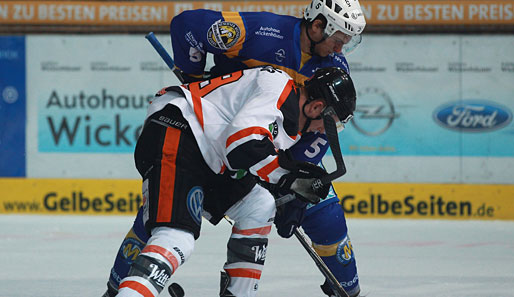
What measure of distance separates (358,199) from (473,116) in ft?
4.28

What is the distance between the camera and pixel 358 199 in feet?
25.0

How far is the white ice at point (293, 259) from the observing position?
409cm

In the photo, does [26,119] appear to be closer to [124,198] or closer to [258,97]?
[124,198]

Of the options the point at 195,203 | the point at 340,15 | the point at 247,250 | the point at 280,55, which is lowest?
the point at 247,250

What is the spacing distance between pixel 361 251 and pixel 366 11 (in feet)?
9.66

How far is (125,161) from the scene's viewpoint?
7.88 metres

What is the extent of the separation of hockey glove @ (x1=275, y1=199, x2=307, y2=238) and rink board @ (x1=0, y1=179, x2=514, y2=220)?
14.2 ft

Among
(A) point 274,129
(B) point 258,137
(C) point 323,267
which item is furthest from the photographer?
(C) point 323,267

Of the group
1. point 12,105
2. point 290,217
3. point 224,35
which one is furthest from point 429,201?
point 290,217

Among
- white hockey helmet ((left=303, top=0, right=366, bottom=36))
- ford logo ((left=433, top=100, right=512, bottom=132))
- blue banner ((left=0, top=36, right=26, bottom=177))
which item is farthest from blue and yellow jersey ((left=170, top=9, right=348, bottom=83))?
blue banner ((left=0, top=36, right=26, bottom=177))

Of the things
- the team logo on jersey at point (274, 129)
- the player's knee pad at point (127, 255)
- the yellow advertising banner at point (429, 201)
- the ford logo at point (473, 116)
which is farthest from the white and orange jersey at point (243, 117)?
the ford logo at point (473, 116)

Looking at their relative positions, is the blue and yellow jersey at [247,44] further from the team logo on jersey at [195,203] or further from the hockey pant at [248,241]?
the team logo on jersey at [195,203]

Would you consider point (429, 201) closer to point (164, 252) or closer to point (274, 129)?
point (274, 129)

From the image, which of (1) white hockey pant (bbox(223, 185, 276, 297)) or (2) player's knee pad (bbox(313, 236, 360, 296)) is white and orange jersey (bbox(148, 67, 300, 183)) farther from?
(2) player's knee pad (bbox(313, 236, 360, 296))
